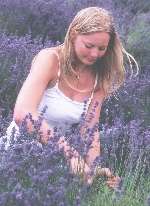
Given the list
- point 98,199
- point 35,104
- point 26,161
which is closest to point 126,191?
point 98,199

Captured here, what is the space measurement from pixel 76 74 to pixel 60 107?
192 millimetres

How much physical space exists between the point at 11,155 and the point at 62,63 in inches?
35.1

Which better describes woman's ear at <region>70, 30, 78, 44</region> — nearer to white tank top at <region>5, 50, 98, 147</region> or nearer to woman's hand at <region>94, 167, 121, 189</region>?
white tank top at <region>5, 50, 98, 147</region>

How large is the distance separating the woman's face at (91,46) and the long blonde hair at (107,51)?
0.08 feet

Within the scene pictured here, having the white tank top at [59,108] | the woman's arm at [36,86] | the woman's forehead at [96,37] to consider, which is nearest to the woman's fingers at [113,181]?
the woman's arm at [36,86]

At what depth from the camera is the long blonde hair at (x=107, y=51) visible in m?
3.12

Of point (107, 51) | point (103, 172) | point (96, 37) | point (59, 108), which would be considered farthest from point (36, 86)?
point (103, 172)

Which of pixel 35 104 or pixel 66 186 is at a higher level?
pixel 35 104

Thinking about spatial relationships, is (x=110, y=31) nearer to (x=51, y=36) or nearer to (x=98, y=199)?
(x=98, y=199)

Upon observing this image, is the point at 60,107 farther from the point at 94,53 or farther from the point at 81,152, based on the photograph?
the point at 81,152

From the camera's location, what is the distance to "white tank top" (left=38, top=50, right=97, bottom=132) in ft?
10.7

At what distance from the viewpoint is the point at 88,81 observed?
338cm

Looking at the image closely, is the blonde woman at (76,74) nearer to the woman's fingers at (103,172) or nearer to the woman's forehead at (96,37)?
the woman's forehead at (96,37)

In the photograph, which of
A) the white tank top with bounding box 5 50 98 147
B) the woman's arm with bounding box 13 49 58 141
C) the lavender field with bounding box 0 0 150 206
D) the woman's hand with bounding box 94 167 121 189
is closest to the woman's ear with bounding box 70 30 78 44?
the woman's arm with bounding box 13 49 58 141
